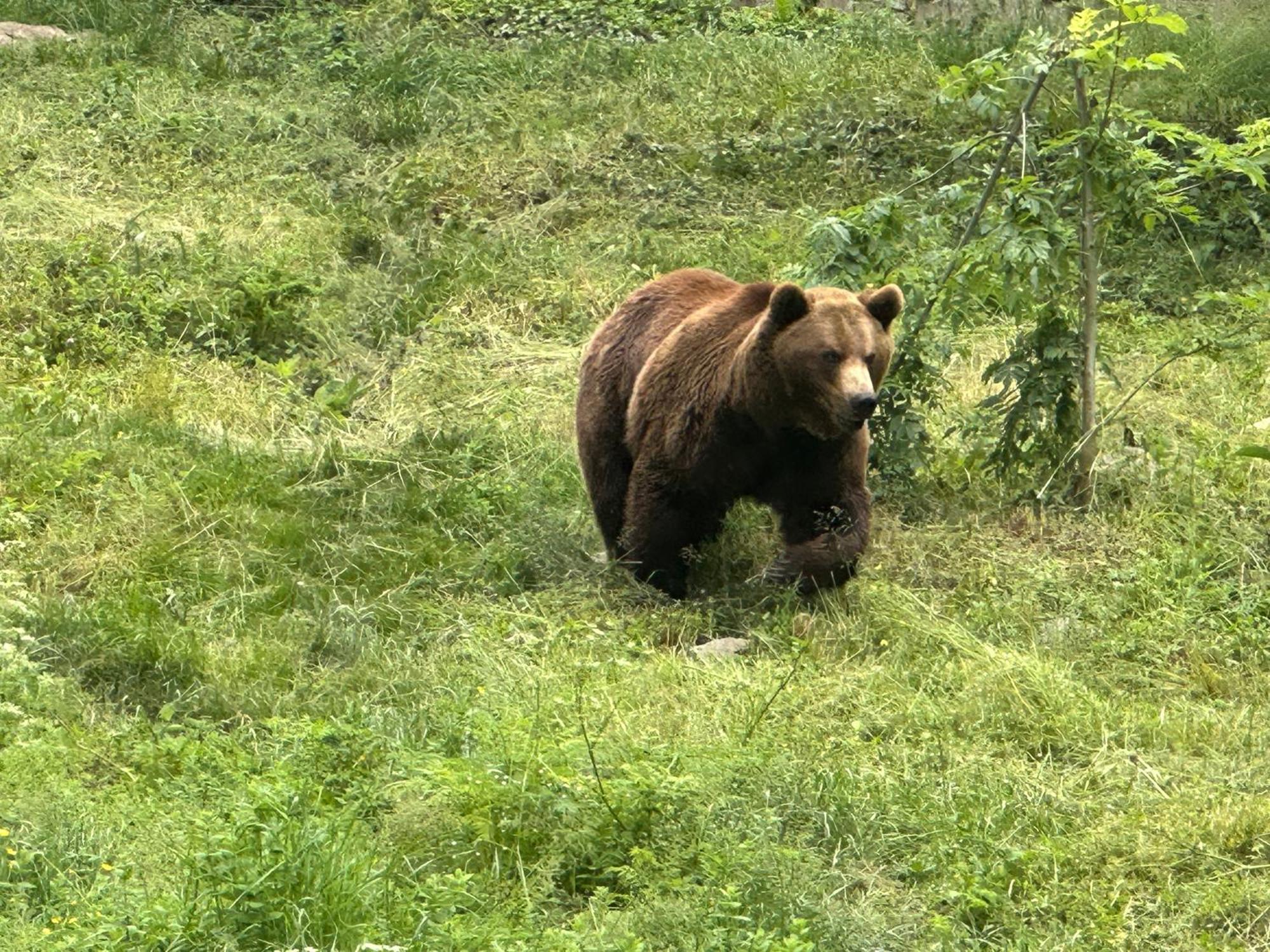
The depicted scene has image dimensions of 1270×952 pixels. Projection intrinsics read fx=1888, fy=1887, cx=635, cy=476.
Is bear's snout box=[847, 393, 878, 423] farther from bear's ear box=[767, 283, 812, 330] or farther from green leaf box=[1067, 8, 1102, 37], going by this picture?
green leaf box=[1067, 8, 1102, 37]

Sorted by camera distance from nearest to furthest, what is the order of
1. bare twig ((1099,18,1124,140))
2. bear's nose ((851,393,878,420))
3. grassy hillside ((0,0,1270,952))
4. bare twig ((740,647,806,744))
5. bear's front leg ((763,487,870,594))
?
grassy hillside ((0,0,1270,952)), bare twig ((740,647,806,744)), bear's nose ((851,393,878,420)), bear's front leg ((763,487,870,594)), bare twig ((1099,18,1124,140))

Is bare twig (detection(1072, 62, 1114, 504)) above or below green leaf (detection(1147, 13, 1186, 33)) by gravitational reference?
below

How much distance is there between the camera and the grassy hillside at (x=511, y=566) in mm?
4699

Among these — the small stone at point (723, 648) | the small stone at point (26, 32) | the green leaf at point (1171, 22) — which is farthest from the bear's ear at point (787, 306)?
the small stone at point (26, 32)

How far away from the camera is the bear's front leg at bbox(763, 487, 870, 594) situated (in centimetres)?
704

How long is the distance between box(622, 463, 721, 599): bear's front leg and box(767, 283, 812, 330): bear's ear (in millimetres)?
802

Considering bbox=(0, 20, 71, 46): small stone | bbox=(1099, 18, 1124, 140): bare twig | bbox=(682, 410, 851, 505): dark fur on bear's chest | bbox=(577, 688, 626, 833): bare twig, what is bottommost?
bbox=(577, 688, 626, 833): bare twig

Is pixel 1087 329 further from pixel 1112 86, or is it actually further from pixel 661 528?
pixel 661 528

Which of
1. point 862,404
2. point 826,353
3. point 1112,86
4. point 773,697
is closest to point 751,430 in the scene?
point 826,353

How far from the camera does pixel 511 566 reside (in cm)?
746

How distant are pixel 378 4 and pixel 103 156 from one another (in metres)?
3.23

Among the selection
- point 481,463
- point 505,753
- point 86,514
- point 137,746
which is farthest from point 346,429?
point 505,753

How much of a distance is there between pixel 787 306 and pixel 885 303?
43cm

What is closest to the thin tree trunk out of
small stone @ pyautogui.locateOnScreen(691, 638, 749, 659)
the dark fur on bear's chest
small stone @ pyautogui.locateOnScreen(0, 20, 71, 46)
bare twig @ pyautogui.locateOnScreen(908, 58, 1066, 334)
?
bare twig @ pyautogui.locateOnScreen(908, 58, 1066, 334)
